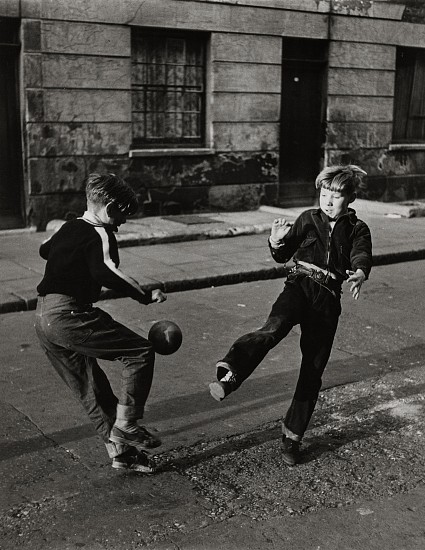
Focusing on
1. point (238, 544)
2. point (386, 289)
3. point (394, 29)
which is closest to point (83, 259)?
point (238, 544)

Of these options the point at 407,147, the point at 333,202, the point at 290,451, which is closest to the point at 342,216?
the point at 333,202

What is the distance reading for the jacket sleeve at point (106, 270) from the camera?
371 cm

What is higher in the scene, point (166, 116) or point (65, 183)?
point (166, 116)

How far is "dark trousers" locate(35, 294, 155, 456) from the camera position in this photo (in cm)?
387

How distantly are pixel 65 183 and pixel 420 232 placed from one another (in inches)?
213

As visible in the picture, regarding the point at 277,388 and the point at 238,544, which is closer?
the point at 238,544

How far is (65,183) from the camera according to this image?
38.5 ft

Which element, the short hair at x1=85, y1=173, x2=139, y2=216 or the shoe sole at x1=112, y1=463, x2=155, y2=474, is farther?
the shoe sole at x1=112, y1=463, x2=155, y2=474

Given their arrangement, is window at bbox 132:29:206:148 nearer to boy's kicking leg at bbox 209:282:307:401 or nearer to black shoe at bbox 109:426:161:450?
boy's kicking leg at bbox 209:282:307:401

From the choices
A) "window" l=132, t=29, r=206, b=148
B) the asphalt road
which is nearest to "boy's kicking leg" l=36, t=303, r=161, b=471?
the asphalt road

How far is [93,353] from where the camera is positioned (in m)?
3.90

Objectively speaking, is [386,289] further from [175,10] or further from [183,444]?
[175,10]

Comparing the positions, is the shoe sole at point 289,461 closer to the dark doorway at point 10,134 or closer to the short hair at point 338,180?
the short hair at point 338,180

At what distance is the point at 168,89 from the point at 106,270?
961 centimetres
